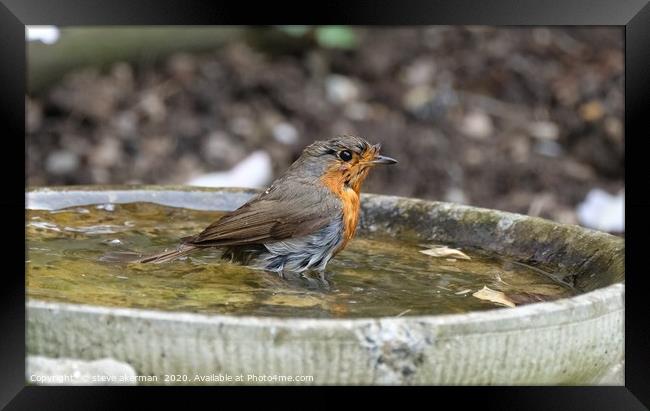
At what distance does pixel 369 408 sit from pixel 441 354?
26cm

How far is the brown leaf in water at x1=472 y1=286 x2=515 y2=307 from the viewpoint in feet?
10.3

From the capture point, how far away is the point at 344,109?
8070 millimetres

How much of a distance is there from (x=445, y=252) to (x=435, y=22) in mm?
1335

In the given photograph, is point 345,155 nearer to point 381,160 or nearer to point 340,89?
point 381,160

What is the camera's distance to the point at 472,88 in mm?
8430

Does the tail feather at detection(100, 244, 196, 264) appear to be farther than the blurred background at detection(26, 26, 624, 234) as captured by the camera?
No

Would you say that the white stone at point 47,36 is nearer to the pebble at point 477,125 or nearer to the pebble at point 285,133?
the pebble at point 285,133

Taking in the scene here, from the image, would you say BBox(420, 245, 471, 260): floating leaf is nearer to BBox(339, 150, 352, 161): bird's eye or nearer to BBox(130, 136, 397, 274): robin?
BBox(130, 136, 397, 274): robin

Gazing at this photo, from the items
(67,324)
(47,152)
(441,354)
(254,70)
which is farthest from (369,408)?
(254,70)

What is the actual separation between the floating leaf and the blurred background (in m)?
3.25

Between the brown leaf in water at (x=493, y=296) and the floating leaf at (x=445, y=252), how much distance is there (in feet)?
1.69

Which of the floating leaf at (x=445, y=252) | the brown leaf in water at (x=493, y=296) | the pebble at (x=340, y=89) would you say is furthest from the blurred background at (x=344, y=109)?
the brown leaf in water at (x=493, y=296)

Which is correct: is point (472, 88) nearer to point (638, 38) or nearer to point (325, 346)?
point (638, 38)

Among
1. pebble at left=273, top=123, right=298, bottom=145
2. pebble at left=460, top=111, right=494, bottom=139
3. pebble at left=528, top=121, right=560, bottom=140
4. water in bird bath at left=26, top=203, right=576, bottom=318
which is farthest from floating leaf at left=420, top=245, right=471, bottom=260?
pebble at left=528, top=121, right=560, bottom=140
